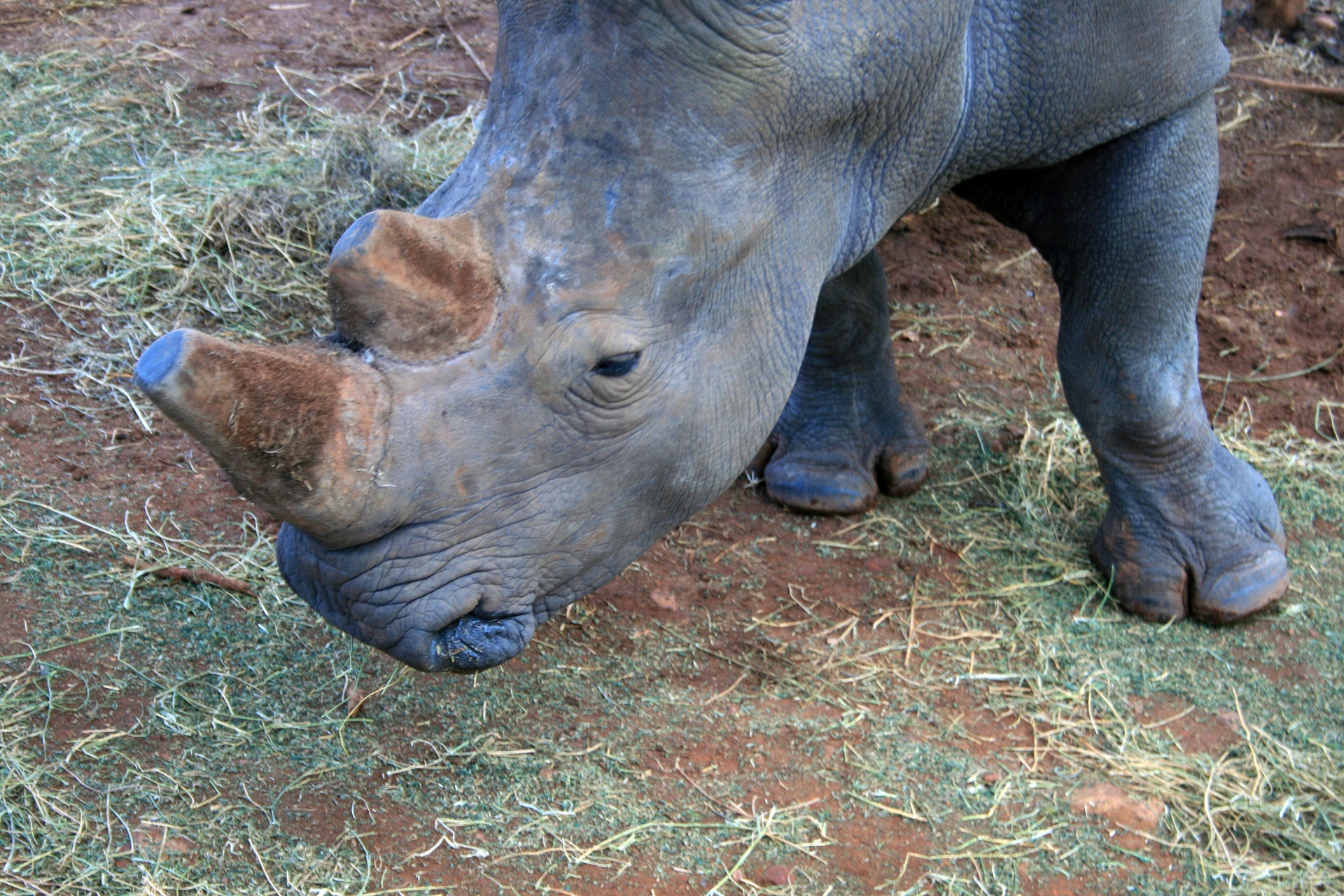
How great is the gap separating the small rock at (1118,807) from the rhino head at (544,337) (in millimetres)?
1286

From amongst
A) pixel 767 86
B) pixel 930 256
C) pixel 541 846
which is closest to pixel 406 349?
pixel 767 86

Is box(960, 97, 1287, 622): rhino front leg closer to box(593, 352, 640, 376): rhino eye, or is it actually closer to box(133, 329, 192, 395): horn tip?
box(593, 352, 640, 376): rhino eye

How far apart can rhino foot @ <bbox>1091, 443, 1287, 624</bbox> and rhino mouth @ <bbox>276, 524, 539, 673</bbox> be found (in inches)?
83.3

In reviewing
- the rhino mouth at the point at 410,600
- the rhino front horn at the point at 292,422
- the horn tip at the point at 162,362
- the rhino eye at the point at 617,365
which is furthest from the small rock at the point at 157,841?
the rhino eye at the point at 617,365

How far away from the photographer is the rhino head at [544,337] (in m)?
2.11

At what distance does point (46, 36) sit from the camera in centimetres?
630

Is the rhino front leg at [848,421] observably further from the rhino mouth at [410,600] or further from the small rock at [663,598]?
the rhino mouth at [410,600]

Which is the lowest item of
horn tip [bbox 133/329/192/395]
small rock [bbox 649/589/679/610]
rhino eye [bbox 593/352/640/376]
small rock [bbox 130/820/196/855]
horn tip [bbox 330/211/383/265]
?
small rock [bbox 649/589/679/610]

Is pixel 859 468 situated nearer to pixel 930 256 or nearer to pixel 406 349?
pixel 930 256

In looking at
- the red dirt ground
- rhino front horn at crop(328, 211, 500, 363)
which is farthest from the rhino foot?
rhino front horn at crop(328, 211, 500, 363)

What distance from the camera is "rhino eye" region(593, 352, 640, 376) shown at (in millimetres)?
2326

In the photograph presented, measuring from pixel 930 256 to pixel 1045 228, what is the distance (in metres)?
2.33

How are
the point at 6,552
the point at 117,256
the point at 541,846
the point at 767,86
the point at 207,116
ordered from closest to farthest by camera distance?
1. the point at 767,86
2. the point at 541,846
3. the point at 6,552
4. the point at 117,256
5. the point at 207,116

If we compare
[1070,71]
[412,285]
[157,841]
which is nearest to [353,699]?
[157,841]
